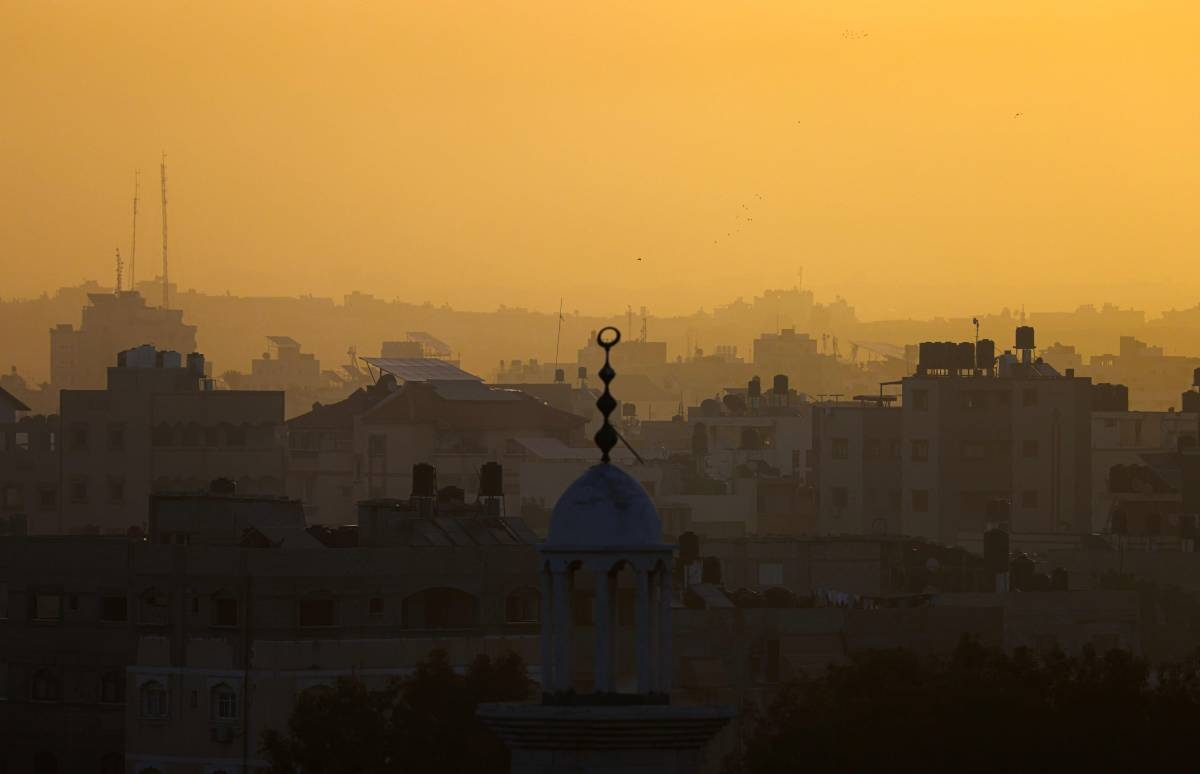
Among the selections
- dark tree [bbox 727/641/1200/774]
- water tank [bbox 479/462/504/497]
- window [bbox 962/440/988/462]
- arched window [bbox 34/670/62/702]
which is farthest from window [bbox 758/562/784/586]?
window [bbox 962/440/988/462]

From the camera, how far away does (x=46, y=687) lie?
89.2m

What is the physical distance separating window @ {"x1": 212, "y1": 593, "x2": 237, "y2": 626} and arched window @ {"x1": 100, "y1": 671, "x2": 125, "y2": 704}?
5709 millimetres

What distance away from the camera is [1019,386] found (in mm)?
161000

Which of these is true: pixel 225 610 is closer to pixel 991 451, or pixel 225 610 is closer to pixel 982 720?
pixel 982 720

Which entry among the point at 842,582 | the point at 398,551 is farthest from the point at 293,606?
the point at 842,582

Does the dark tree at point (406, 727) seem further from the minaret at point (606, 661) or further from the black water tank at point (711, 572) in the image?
the minaret at point (606, 661)

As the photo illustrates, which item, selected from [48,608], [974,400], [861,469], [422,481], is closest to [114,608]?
[48,608]

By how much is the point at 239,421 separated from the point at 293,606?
3785 inches

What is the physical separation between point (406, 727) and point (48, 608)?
930 inches

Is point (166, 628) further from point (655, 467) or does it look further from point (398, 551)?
point (655, 467)

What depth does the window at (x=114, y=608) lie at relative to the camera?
87000mm

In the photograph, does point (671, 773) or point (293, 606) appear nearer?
point (671, 773)

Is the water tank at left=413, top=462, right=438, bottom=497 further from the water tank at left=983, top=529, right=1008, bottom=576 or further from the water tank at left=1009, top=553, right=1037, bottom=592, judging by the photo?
Answer: the water tank at left=983, top=529, right=1008, bottom=576

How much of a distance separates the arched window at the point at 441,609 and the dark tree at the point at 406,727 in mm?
10172
